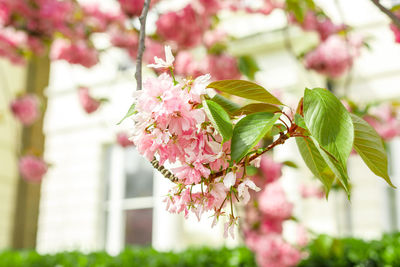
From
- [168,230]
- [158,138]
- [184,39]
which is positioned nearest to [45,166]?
[184,39]

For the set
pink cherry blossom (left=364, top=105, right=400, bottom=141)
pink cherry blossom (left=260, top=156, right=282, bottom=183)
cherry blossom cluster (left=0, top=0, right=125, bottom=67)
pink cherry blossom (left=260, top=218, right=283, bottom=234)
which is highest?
cherry blossom cluster (left=0, top=0, right=125, bottom=67)

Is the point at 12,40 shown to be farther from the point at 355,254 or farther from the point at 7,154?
the point at 355,254

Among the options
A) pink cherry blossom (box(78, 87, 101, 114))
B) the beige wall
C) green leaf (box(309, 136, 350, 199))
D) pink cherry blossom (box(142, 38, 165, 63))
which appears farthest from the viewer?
the beige wall

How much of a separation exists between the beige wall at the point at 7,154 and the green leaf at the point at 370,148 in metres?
3.64

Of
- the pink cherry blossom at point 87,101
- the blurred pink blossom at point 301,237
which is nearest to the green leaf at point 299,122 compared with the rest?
the blurred pink blossom at point 301,237

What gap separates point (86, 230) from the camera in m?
6.11

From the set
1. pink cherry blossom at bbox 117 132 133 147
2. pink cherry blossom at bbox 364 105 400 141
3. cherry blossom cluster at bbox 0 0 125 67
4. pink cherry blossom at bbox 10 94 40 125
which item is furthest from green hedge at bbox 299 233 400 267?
pink cherry blossom at bbox 10 94 40 125

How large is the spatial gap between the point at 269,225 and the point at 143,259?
118 centimetres

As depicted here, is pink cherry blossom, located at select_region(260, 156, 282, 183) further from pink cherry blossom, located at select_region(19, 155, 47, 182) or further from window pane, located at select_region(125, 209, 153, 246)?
window pane, located at select_region(125, 209, 153, 246)

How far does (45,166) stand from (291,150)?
2694 mm

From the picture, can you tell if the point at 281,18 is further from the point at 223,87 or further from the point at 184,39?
the point at 223,87

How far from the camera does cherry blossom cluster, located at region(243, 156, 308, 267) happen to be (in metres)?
2.24

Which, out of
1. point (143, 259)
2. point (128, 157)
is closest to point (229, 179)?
point (143, 259)

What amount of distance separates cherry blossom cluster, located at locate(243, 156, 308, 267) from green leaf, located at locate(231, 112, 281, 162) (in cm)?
155
